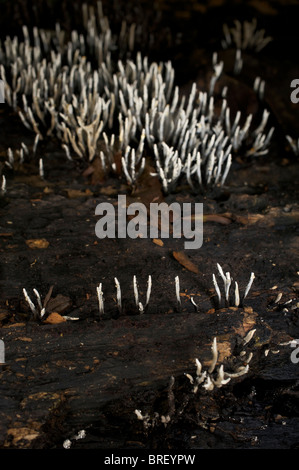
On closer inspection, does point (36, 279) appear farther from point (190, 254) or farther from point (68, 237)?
point (190, 254)

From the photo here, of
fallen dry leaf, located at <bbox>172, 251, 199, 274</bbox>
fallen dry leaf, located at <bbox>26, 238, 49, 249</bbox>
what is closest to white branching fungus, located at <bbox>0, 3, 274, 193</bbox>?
fallen dry leaf, located at <bbox>172, 251, 199, 274</bbox>

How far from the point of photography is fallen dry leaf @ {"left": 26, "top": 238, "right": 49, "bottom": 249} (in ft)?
10.5

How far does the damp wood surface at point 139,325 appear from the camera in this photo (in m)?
2.35

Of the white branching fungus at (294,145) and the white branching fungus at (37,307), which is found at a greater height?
the white branching fungus at (294,145)

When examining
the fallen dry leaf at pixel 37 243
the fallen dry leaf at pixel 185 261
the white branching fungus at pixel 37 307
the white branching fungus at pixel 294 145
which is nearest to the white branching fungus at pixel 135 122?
the white branching fungus at pixel 294 145

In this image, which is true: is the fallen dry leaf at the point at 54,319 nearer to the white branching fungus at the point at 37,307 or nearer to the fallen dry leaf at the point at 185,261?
the white branching fungus at the point at 37,307

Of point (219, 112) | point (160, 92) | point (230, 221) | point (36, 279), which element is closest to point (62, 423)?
point (36, 279)

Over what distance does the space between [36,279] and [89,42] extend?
363 centimetres

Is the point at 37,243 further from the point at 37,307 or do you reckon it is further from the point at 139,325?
the point at 139,325

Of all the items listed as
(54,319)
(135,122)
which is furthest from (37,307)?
(135,122)

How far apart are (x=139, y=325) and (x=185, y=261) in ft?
2.08

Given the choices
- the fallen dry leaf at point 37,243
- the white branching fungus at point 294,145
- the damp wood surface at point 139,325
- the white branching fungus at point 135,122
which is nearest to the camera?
the damp wood surface at point 139,325

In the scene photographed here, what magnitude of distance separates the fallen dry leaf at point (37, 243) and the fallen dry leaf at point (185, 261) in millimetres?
851

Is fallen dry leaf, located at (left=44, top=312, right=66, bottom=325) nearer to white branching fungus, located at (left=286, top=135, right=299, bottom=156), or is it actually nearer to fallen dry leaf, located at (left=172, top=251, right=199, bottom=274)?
fallen dry leaf, located at (left=172, top=251, right=199, bottom=274)
